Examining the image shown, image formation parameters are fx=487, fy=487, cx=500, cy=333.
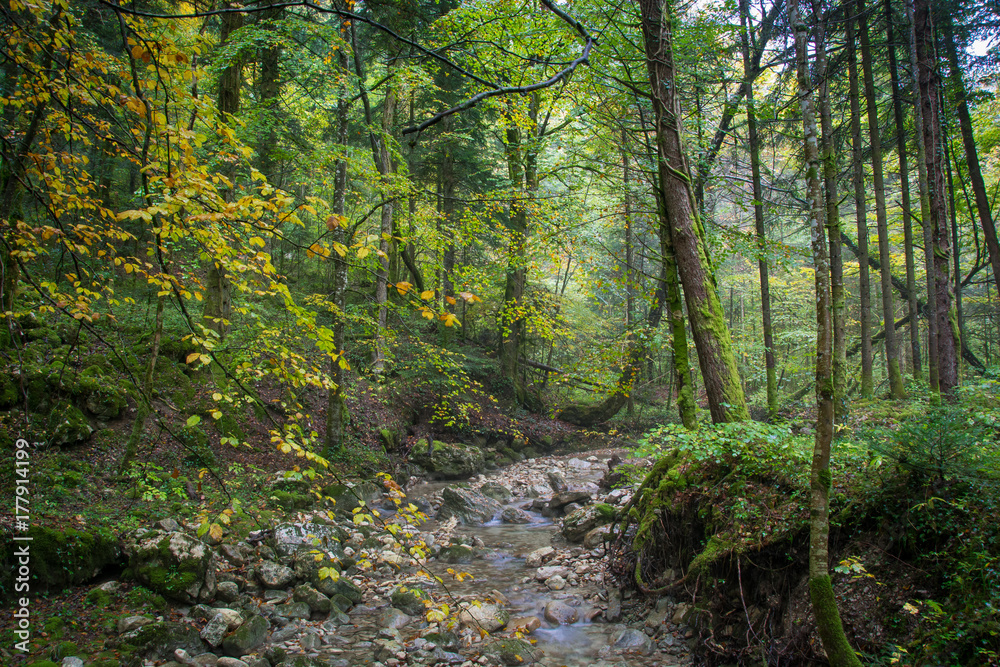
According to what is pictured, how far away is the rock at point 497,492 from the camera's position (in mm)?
11164

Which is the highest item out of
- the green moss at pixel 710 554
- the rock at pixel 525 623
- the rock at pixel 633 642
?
the green moss at pixel 710 554

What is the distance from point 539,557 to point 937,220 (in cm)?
950

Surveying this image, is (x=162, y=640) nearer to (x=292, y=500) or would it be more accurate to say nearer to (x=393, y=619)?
(x=393, y=619)

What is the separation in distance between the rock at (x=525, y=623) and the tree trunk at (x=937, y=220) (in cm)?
867

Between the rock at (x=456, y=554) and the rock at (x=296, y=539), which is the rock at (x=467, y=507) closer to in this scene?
the rock at (x=456, y=554)

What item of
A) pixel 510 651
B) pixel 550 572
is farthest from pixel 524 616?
pixel 550 572

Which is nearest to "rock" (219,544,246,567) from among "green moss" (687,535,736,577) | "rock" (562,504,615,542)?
"rock" (562,504,615,542)

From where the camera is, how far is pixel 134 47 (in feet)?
9.16

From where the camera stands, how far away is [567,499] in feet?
33.4

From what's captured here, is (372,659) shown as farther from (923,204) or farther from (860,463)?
(923,204)

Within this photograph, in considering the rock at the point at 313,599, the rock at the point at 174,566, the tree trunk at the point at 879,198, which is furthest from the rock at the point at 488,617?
the tree trunk at the point at 879,198

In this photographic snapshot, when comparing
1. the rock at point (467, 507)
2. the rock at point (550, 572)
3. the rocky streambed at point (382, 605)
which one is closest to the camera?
the rocky streambed at point (382, 605)

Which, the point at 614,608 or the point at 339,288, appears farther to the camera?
the point at 339,288

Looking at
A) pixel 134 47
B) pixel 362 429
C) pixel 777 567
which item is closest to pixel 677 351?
pixel 777 567
